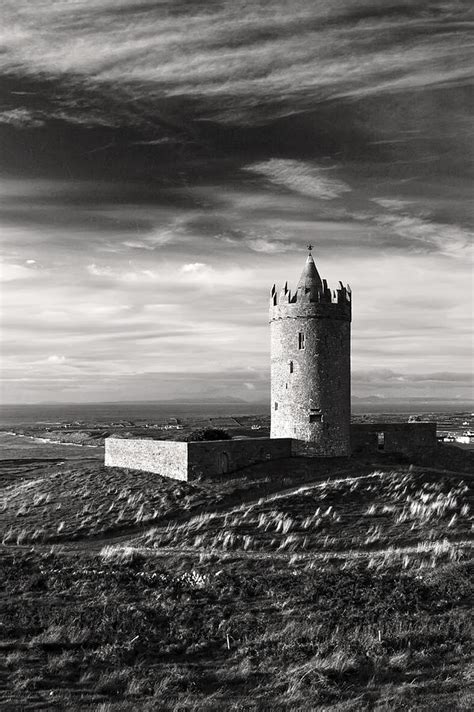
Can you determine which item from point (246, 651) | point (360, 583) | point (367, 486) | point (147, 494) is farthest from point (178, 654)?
point (367, 486)

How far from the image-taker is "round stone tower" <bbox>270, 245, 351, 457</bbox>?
1340 inches

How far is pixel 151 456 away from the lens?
32.3 m

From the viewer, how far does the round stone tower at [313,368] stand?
112 ft

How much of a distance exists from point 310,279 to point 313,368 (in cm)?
520

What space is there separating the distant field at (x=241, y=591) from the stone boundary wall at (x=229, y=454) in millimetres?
818

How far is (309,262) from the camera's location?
3594 cm

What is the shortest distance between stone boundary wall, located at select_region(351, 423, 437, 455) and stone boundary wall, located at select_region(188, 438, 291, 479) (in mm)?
5549

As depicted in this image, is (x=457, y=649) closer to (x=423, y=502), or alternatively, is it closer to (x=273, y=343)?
(x=423, y=502)

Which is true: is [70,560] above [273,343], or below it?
below

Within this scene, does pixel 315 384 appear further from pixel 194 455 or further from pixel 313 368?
pixel 194 455

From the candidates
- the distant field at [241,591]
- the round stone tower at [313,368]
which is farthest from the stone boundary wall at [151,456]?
the round stone tower at [313,368]

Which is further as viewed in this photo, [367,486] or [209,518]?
[367,486]

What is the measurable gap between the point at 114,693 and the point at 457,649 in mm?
7247

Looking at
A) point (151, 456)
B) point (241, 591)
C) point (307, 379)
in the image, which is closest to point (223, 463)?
point (151, 456)
